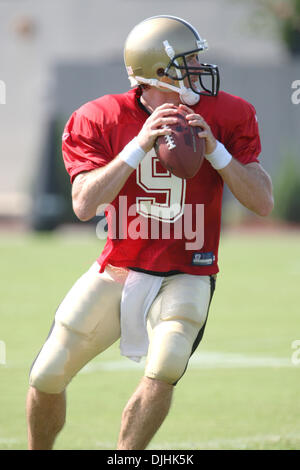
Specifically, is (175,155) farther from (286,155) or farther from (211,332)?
(286,155)

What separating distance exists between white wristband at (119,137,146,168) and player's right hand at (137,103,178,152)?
0.02 meters

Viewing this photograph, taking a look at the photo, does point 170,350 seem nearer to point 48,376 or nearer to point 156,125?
point 48,376

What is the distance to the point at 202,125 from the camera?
3598mm

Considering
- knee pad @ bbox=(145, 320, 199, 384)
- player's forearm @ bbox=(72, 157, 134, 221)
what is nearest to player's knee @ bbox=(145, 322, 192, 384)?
knee pad @ bbox=(145, 320, 199, 384)

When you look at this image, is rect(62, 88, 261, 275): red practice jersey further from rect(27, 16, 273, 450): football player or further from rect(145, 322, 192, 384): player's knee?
rect(145, 322, 192, 384): player's knee

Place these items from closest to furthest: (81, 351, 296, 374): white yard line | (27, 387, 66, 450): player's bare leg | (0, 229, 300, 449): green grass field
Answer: (27, 387, 66, 450): player's bare leg < (0, 229, 300, 449): green grass field < (81, 351, 296, 374): white yard line

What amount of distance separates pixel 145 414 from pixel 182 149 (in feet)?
3.29

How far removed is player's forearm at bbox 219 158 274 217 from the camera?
368cm

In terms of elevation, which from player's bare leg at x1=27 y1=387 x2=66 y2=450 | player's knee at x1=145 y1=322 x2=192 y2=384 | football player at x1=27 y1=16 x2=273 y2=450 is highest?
football player at x1=27 y1=16 x2=273 y2=450

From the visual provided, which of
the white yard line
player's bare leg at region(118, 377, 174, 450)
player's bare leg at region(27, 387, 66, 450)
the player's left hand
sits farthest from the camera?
the white yard line

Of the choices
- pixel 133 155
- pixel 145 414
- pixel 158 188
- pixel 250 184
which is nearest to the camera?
pixel 145 414

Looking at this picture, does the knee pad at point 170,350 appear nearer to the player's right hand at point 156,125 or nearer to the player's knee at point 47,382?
the player's knee at point 47,382

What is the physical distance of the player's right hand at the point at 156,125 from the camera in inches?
140

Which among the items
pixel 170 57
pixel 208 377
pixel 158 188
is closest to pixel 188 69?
pixel 170 57
